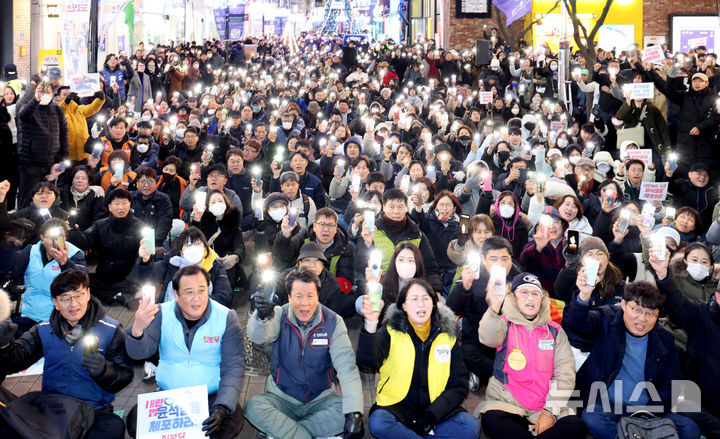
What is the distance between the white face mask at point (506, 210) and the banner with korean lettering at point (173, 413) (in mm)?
4142

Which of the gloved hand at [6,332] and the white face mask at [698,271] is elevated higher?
the white face mask at [698,271]

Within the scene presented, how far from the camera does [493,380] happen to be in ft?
17.4

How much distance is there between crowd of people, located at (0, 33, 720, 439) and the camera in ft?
16.3

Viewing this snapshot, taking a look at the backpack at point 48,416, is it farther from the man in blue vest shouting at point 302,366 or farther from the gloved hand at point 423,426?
the gloved hand at point 423,426

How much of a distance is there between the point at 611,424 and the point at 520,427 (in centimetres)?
66

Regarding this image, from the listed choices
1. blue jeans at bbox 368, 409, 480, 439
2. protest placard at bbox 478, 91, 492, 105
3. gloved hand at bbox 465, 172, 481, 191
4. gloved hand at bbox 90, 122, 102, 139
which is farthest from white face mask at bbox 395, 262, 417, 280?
protest placard at bbox 478, 91, 492, 105

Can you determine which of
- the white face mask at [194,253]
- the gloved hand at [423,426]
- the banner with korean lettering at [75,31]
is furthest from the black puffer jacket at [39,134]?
the gloved hand at [423,426]

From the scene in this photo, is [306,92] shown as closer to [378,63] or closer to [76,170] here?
[378,63]

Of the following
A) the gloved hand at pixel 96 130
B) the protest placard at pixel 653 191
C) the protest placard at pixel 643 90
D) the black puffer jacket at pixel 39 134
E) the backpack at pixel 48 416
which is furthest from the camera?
the gloved hand at pixel 96 130

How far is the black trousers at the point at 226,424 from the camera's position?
15.6ft

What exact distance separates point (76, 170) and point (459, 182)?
16.3 ft

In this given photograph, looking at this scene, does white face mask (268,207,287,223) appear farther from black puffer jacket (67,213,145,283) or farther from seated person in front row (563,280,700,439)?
seated person in front row (563,280,700,439)

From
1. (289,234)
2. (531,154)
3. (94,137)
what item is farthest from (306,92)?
(289,234)

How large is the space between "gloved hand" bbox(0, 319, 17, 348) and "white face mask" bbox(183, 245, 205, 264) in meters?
1.84
